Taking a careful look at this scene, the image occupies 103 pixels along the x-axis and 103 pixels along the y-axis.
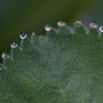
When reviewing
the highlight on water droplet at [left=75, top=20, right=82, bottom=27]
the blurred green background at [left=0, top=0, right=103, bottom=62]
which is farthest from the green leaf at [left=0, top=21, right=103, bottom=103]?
the blurred green background at [left=0, top=0, right=103, bottom=62]

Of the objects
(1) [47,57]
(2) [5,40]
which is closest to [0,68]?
(1) [47,57]

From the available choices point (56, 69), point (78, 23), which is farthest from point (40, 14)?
point (56, 69)

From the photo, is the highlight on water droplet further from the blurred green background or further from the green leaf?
the blurred green background

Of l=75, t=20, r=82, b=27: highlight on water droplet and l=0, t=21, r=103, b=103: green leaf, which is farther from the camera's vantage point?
l=75, t=20, r=82, b=27: highlight on water droplet

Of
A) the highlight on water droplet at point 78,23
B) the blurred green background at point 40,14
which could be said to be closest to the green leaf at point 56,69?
the highlight on water droplet at point 78,23

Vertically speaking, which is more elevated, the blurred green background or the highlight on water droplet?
the blurred green background

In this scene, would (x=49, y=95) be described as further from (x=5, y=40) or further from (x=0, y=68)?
(x=5, y=40)

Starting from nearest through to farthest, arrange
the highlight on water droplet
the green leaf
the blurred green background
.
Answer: the green leaf, the highlight on water droplet, the blurred green background
